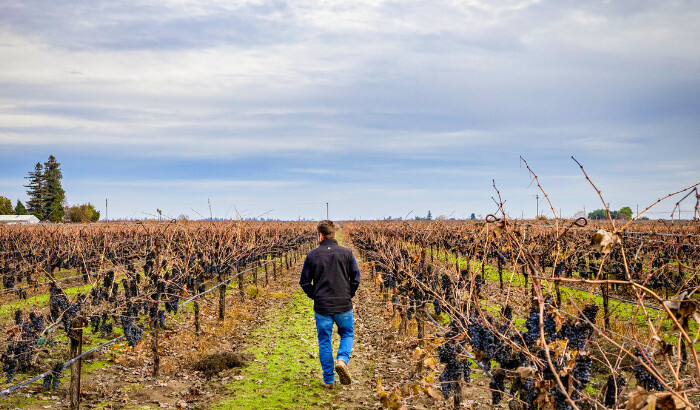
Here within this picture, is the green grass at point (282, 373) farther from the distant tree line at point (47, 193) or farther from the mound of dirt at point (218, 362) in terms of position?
the distant tree line at point (47, 193)

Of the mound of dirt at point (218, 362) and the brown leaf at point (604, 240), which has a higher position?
the brown leaf at point (604, 240)

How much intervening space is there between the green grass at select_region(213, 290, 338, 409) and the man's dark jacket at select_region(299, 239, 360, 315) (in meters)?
1.52

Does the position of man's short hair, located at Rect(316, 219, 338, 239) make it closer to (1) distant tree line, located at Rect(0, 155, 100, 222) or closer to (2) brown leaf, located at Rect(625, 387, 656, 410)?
(2) brown leaf, located at Rect(625, 387, 656, 410)

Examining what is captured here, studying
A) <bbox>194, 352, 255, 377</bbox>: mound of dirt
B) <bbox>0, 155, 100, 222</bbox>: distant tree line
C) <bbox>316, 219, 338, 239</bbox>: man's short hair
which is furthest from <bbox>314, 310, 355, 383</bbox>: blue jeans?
<bbox>0, 155, 100, 222</bbox>: distant tree line

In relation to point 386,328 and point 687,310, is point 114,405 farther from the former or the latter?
point 687,310

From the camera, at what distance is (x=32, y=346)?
23.8 ft

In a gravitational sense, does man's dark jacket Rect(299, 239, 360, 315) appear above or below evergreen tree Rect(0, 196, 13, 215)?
below

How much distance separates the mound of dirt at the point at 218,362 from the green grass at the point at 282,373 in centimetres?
25

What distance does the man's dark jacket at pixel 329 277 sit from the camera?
7.05 m

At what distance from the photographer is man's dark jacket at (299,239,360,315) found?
7.05m

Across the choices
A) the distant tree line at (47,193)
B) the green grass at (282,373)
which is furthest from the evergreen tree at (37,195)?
the green grass at (282,373)

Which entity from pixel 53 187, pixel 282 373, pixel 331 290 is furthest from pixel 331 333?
pixel 53 187

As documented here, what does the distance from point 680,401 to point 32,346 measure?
8.46m

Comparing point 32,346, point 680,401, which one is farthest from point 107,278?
point 680,401
